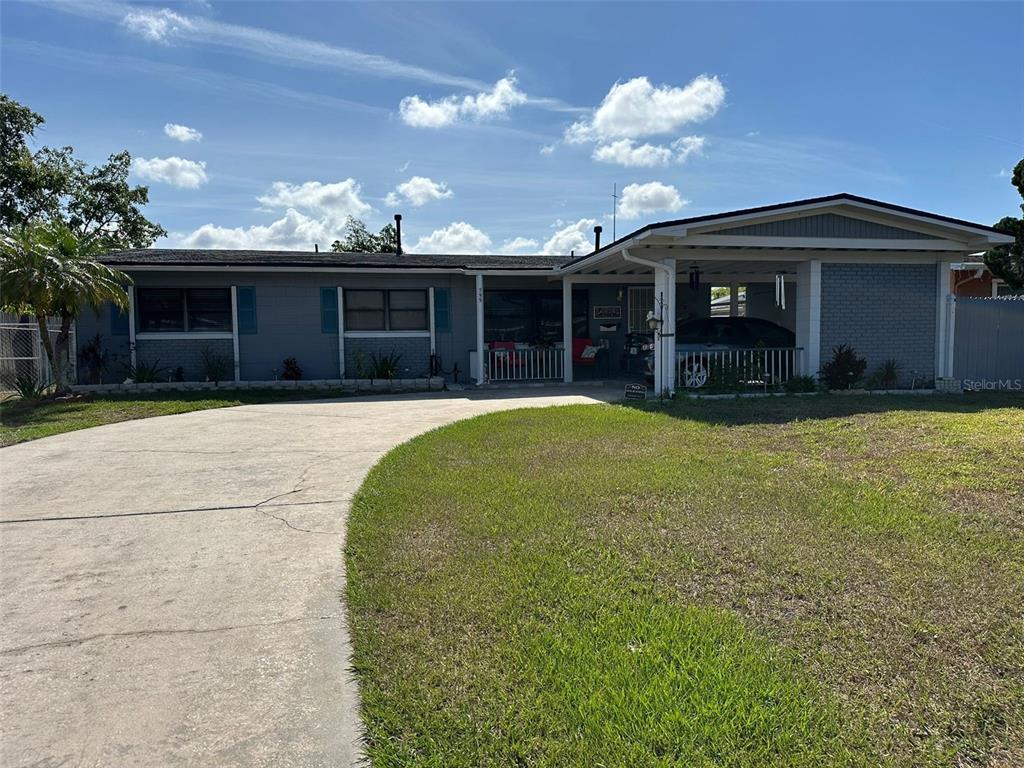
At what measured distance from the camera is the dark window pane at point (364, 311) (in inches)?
610

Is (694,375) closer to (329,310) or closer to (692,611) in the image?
(329,310)

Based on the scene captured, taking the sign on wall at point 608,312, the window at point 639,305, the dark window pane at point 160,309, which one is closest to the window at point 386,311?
the dark window pane at point 160,309

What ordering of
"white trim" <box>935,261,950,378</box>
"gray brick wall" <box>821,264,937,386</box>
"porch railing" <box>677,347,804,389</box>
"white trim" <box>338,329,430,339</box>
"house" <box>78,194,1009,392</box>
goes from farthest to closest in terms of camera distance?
"white trim" <box>338,329,430,339</box>, "white trim" <box>935,261,950,378</box>, "gray brick wall" <box>821,264,937,386</box>, "porch railing" <box>677,347,804,389</box>, "house" <box>78,194,1009,392</box>

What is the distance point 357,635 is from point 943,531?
3783mm

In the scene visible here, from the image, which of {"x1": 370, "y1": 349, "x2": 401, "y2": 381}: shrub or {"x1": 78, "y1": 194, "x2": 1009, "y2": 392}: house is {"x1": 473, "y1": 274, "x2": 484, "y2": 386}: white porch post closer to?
{"x1": 78, "y1": 194, "x2": 1009, "y2": 392}: house

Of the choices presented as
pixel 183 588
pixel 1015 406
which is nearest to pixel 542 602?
pixel 183 588

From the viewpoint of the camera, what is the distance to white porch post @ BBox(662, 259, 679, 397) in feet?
37.1

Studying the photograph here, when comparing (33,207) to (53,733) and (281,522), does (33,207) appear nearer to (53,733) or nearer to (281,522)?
(281,522)

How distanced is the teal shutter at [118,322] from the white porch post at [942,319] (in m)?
16.7

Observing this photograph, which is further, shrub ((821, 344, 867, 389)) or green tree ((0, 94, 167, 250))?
green tree ((0, 94, 167, 250))

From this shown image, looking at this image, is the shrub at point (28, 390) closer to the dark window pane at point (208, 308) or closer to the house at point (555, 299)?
the house at point (555, 299)

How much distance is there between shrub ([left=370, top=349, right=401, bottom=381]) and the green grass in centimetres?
144

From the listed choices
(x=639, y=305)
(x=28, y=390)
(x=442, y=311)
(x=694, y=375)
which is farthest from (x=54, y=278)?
(x=639, y=305)

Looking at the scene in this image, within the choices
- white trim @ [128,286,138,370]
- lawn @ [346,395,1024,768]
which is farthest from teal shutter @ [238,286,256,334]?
lawn @ [346,395,1024,768]
